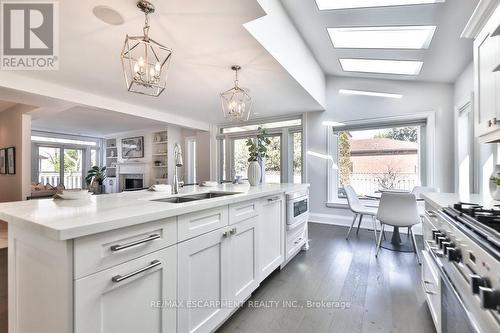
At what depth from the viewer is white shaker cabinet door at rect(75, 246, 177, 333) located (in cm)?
84

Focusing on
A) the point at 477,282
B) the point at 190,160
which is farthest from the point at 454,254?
the point at 190,160

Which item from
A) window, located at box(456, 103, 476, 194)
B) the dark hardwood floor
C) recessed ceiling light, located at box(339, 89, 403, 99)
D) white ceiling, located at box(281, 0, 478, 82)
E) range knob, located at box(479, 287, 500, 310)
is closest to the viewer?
range knob, located at box(479, 287, 500, 310)

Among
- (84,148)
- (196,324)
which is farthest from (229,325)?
(84,148)

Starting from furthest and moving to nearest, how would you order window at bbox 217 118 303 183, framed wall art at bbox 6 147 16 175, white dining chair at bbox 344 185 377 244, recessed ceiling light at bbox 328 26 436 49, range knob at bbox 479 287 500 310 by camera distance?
window at bbox 217 118 303 183 < framed wall art at bbox 6 147 16 175 < white dining chair at bbox 344 185 377 244 < recessed ceiling light at bbox 328 26 436 49 < range knob at bbox 479 287 500 310

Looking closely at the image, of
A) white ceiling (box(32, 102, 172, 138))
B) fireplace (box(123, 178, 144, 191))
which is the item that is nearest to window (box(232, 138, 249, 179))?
white ceiling (box(32, 102, 172, 138))

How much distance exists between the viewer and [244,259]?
1.76 m

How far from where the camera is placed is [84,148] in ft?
28.1

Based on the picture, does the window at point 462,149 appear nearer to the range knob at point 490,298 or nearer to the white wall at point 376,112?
the white wall at point 376,112

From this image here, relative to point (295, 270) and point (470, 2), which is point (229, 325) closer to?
point (295, 270)

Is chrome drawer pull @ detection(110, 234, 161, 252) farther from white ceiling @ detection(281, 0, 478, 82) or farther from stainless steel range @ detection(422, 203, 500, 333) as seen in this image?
white ceiling @ detection(281, 0, 478, 82)

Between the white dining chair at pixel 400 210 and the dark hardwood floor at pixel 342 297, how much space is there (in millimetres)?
443

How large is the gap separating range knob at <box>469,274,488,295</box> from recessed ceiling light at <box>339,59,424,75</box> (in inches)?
136

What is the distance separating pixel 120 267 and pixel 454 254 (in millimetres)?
1341
